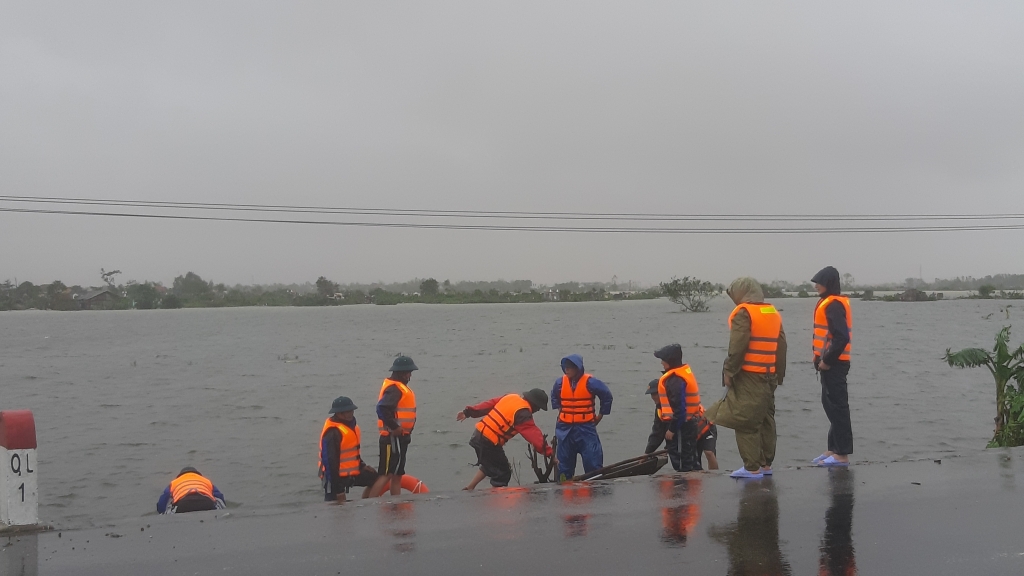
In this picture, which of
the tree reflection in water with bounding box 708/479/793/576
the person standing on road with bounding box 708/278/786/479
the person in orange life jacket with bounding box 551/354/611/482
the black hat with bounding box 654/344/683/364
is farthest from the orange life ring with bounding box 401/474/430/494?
the tree reflection in water with bounding box 708/479/793/576

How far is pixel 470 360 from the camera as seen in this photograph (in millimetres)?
44688

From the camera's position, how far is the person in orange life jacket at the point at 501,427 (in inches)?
361

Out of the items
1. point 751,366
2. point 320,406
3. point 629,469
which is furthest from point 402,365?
point 320,406

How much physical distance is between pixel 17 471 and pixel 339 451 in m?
3.41

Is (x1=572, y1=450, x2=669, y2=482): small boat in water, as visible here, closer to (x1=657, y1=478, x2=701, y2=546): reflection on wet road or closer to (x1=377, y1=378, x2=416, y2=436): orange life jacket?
(x1=657, y1=478, x2=701, y2=546): reflection on wet road

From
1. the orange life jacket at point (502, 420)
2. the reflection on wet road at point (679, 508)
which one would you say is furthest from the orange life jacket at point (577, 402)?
the reflection on wet road at point (679, 508)

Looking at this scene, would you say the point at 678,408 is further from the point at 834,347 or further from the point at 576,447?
the point at 834,347

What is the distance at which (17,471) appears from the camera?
5.84 metres

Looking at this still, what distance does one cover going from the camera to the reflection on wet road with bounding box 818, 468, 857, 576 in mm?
4723

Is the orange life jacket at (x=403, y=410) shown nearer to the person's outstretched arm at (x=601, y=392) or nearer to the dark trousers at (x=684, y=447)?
the person's outstretched arm at (x=601, y=392)

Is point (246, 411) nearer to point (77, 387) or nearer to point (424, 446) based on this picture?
point (424, 446)

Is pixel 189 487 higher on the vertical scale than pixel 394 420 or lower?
lower

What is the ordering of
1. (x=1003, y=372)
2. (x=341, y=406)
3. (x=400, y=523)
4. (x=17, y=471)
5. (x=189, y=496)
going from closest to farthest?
(x=17, y=471), (x=400, y=523), (x=189, y=496), (x=341, y=406), (x=1003, y=372)

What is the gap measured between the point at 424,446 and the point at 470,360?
25659 mm
